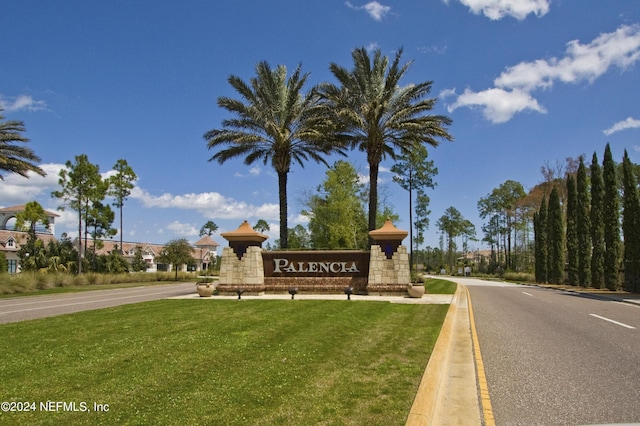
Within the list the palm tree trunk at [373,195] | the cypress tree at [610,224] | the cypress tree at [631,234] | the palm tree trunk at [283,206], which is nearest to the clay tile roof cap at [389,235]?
the palm tree trunk at [373,195]

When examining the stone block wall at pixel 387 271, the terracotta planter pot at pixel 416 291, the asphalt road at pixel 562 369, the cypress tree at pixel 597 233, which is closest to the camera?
the asphalt road at pixel 562 369

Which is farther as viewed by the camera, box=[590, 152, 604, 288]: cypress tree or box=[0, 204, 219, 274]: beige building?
box=[0, 204, 219, 274]: beige building

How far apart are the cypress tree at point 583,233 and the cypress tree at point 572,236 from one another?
1675mm

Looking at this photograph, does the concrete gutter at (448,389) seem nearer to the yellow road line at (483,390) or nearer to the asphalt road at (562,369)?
the yellow road line at (483,390)

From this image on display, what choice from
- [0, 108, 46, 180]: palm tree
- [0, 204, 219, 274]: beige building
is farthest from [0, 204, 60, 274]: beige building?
[0, 108, 46, 180]: palm tree

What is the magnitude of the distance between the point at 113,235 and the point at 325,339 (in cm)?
4954

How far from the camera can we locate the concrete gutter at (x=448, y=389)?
16.3 ft

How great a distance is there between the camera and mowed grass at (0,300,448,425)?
15.4 ft

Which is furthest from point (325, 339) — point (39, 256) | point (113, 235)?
point (113, 235)

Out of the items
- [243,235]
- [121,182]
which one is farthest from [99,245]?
[243,235]

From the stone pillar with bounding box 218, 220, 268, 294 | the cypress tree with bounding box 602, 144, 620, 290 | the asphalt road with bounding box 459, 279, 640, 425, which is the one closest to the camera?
the asphalt road with bounding box 459, 279, 640, 425

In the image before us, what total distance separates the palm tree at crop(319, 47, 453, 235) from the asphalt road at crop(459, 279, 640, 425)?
13.8 meters

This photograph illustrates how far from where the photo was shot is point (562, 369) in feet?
23.4

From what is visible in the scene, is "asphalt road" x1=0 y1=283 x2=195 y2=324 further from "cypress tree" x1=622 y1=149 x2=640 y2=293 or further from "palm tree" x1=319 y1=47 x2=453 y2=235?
"cypress tree" x1=622 y1=149 x2=640 y2=293
